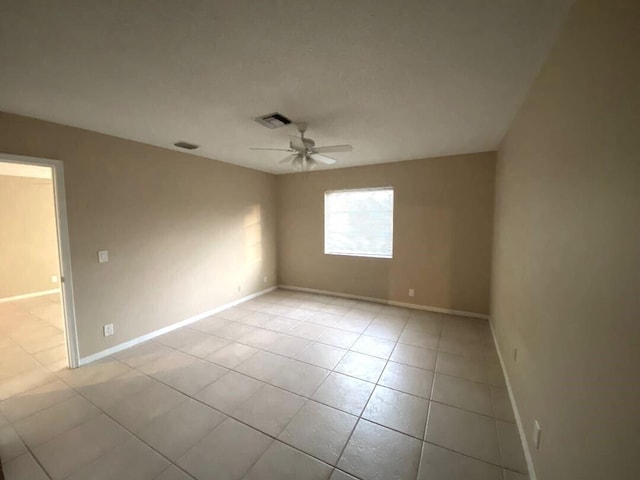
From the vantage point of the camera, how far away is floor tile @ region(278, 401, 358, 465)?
1689mm

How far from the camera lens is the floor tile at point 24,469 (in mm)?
Result: 1520

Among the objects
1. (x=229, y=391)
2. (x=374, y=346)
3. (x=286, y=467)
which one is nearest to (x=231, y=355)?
(x=229, y=391)

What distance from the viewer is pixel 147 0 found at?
1.14 meters

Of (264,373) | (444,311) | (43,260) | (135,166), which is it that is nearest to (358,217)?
(444,311)

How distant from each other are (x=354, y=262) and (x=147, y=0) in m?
4.21

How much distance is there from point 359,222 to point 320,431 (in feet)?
11.5

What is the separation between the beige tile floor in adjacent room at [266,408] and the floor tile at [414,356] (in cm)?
2

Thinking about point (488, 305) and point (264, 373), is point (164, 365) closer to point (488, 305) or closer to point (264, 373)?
point (264, 373)

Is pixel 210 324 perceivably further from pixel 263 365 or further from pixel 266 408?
pixel 266 408

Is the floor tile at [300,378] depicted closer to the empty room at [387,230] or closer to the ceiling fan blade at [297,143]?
the empty room at [387,230]

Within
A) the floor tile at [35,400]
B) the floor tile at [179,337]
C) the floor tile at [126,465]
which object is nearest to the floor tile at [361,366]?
the floor tile at [126,465]

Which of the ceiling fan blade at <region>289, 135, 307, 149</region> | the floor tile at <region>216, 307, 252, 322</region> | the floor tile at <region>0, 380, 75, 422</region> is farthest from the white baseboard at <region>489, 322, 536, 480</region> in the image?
the floor tile at <region>0, 380, 75, 422</region>

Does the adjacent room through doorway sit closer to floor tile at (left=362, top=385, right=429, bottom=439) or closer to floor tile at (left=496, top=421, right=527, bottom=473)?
floor tile at (left=362, top=385, right=429, bottom=439)

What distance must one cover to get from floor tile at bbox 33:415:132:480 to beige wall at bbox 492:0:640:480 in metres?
2.60
